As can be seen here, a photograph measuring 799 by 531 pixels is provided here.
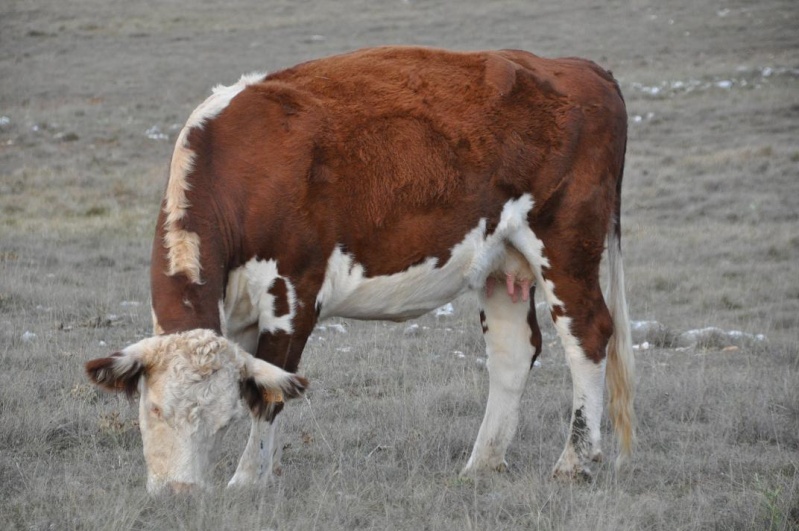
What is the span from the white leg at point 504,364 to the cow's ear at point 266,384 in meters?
1.75

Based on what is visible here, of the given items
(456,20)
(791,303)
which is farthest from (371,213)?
(456,20)

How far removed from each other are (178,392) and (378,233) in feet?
5.34

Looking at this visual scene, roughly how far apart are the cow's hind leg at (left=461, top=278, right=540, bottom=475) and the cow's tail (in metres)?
0.52

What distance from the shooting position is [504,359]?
22.0ft

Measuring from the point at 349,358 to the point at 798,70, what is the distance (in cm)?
2225

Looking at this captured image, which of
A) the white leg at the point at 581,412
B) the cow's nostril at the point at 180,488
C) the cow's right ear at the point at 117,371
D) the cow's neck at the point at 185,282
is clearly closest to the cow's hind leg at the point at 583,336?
the white leg at the point at 581,412

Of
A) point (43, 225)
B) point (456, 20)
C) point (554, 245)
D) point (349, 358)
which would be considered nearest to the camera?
point (554, 245)

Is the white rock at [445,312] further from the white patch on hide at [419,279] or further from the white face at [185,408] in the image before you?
the white face at [185,408]

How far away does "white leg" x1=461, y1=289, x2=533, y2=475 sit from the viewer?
639 centimetres

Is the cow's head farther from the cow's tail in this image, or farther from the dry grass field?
the cow's tail

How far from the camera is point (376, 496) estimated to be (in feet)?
17.4

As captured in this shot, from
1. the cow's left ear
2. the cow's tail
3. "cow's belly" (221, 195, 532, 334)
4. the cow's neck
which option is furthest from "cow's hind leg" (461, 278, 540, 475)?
the cow's left ear

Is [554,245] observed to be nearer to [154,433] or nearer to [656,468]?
[656,468]

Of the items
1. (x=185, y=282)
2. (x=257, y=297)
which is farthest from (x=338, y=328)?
(x=185, y=282)
